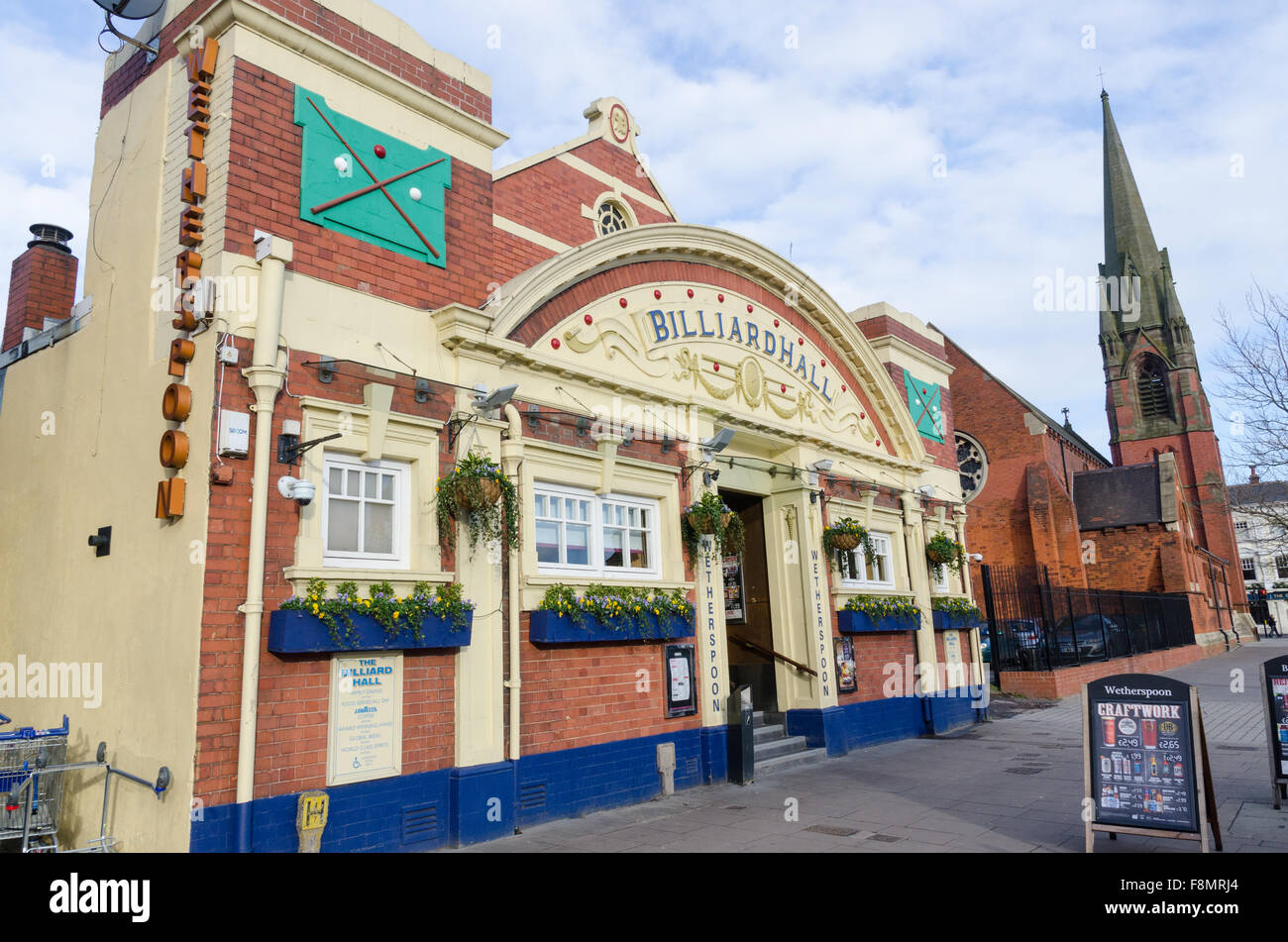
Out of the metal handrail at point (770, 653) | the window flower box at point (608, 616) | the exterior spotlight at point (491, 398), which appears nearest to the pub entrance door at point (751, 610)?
the metal handrail at point (770, 653)

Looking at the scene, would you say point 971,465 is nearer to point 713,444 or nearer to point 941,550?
point 941,550

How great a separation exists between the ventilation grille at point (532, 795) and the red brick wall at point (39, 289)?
8839 mm

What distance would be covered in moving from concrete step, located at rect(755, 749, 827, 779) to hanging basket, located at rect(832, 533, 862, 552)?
10.3ft

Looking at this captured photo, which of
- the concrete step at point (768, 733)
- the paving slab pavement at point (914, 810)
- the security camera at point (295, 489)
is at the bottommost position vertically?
the paving slab pavement at point (914, 810)

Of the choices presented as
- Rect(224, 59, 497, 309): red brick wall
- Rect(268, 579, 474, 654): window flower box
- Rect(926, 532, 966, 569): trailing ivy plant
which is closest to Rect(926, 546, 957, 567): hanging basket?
Rect(926, 532, 966, 569): trailing ivy plant

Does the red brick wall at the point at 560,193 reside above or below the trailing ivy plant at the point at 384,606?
above

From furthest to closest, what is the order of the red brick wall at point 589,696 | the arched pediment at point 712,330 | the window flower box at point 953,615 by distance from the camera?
the window flower box at point 953,615
the arched pediment at point 712,330
the red brick wall at point 589,696

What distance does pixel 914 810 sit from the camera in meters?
8.81

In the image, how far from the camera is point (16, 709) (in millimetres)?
8672

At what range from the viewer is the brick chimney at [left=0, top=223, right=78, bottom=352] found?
444 inches

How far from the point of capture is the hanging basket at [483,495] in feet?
26.4

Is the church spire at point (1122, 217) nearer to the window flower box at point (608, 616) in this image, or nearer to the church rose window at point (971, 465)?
the church rose window at point (971, 465)
